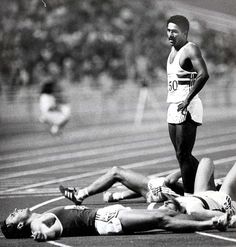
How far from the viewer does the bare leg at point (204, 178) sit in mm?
5652

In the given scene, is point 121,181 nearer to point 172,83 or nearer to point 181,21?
point 172,83

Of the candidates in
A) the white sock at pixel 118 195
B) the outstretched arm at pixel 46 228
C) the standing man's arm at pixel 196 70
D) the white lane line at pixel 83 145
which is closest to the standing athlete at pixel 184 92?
the standing man's arm at pixel 196 70

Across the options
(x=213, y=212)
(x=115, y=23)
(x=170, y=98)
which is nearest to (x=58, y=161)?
(x=115, y=23)

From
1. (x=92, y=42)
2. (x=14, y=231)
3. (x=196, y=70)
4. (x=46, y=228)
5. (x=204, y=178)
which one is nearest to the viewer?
(x=46, y=228)

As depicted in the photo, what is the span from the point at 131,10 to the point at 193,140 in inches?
50.4

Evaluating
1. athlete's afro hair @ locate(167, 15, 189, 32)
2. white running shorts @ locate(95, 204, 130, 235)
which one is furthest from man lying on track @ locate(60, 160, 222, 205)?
athlete's afro hair @ locate(167, 15, 189, 32)

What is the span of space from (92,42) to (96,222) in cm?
221

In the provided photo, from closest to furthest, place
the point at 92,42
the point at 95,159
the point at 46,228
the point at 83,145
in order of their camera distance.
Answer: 1. the point at 46,228
2. the point at 92,42
3. the point at 95,159
4. the point at 83,145

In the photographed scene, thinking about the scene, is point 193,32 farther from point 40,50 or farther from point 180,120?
point 40,50

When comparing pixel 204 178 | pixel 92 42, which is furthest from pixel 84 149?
pixel 204 178

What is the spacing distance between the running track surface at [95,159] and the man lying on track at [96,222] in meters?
0.06

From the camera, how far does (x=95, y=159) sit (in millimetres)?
8133

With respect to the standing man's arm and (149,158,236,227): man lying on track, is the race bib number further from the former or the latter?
(149,158,236,227): man lying on track

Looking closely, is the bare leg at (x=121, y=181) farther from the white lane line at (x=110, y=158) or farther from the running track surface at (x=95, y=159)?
the white lane line at (x=110, y=158)
